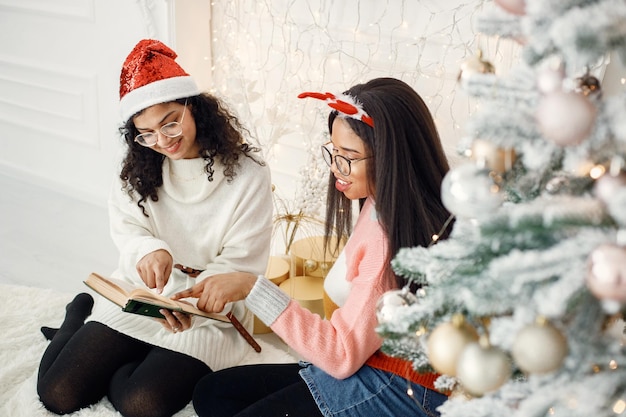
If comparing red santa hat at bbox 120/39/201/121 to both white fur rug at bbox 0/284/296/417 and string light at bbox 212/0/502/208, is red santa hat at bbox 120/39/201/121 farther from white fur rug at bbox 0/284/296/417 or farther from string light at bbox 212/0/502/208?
white fur rug at bbox 0/284/296/417

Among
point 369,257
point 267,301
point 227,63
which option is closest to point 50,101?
point 227,63

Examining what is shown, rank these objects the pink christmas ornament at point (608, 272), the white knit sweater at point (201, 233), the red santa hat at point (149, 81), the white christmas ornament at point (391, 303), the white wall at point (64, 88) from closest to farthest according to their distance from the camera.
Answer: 1. the pink christmas ornament at point (608, 272)
2. the white christmas ornament at point (391, 303)
3. the red santa hat at point (149, 81)
4. the white knit sweater at point (201, 233)
5. the white wall at point (64, 88)

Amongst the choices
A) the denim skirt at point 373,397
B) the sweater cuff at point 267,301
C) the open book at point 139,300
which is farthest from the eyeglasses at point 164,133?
the denim skirt at point 373,397

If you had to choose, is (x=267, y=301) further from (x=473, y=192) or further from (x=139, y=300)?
(x=473, y=192)

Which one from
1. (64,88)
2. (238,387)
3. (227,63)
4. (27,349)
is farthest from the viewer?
(64,88)

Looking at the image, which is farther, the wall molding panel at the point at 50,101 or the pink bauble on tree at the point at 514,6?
the wall molding panel at the point at 50,101

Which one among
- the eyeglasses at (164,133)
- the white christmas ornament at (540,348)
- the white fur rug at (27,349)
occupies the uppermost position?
the eyeglasses at (164,133)

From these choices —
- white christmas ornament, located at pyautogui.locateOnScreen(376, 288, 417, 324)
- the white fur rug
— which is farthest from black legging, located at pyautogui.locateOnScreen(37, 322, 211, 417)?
white christmas ornament, located at pyautogui.locateOnScreen(376, 288, 417, 324)

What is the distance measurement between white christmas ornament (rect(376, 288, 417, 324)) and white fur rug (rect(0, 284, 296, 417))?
1.01m

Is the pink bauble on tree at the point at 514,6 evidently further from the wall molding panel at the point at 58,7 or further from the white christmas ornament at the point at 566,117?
the wall molding panel at the point at 58,7

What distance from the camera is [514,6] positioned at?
0.70 meters

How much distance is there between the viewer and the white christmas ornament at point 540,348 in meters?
0.67

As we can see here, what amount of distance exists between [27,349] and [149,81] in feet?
3.22

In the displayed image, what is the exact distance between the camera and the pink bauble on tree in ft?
2.29
